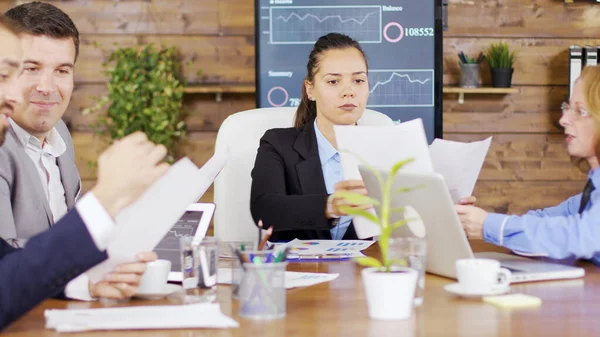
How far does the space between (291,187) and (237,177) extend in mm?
171

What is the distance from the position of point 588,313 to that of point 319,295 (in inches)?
18.0

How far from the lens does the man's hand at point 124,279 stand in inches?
54.5

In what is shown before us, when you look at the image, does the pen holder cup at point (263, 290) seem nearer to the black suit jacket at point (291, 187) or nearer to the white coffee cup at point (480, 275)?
the white coffee cup at point (480, 275)

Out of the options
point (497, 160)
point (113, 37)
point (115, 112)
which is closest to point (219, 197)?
point (115, 112)

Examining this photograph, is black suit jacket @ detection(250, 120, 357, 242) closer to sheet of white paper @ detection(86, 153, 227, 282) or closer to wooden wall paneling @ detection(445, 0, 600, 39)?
sheet of white paper @ detection(86, 153, 227, 282)

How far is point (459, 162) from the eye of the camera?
1805 millimetres

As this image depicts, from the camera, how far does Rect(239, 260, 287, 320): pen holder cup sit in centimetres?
126

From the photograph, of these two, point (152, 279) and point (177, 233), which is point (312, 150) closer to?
point (177, 233)

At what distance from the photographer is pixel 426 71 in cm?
366

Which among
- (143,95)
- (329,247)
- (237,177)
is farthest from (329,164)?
(143,95)

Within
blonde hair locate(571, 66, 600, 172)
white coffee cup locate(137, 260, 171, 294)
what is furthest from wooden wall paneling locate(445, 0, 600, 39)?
white coffee cup locate(137, 260, 171, 294)

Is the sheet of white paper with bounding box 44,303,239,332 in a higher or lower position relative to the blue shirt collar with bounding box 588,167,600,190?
lower

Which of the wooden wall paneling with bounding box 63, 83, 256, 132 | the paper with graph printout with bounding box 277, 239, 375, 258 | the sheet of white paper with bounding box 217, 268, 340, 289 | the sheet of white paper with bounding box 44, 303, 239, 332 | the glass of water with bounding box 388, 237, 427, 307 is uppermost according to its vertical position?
the wooden wall paneling with bounding box 63, 83, 256, 132

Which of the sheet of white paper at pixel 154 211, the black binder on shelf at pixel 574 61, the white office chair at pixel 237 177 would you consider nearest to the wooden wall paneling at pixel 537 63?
the black binder on shelf at pixel 574 61
